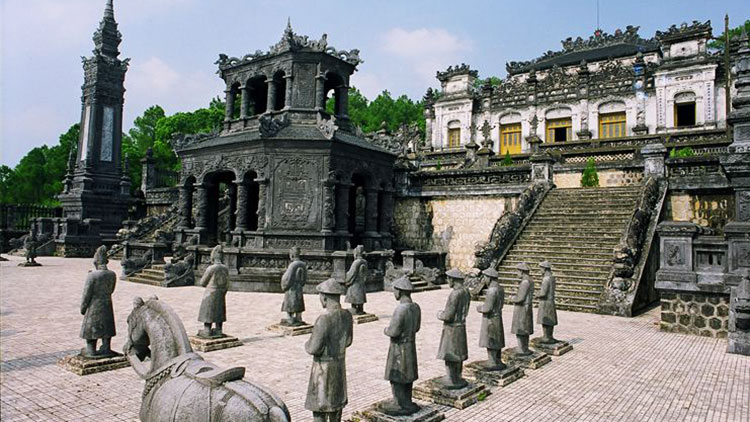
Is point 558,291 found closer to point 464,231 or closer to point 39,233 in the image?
point 464,231

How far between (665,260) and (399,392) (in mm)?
8066

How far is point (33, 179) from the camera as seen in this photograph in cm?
4678

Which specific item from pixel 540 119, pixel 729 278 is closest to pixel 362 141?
pixel 729 278

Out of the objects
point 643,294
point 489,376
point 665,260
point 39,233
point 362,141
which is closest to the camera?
point 489,376

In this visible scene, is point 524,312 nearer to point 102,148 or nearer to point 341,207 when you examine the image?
point 341,207

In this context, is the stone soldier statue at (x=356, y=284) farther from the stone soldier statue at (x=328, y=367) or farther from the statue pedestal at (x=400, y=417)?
the stone soldier statue at (x=328, y=367)

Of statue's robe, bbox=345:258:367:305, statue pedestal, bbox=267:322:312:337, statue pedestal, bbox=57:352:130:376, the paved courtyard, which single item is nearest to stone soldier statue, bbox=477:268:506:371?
the paved courtyard

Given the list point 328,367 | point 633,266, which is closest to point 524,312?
point 328,367

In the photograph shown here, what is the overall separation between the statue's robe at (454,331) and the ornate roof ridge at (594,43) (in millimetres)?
39731

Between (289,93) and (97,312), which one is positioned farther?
(289,93)

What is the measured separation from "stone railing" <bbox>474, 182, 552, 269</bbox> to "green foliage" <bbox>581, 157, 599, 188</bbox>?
1344 millimetres

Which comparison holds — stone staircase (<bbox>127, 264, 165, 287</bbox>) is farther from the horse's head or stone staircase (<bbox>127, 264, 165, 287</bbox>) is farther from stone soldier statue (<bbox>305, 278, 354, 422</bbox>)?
stone soldier statue (<bbox>305, 278, 354, 422</bbox>)

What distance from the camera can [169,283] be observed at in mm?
16062

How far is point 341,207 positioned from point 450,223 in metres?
5.87
